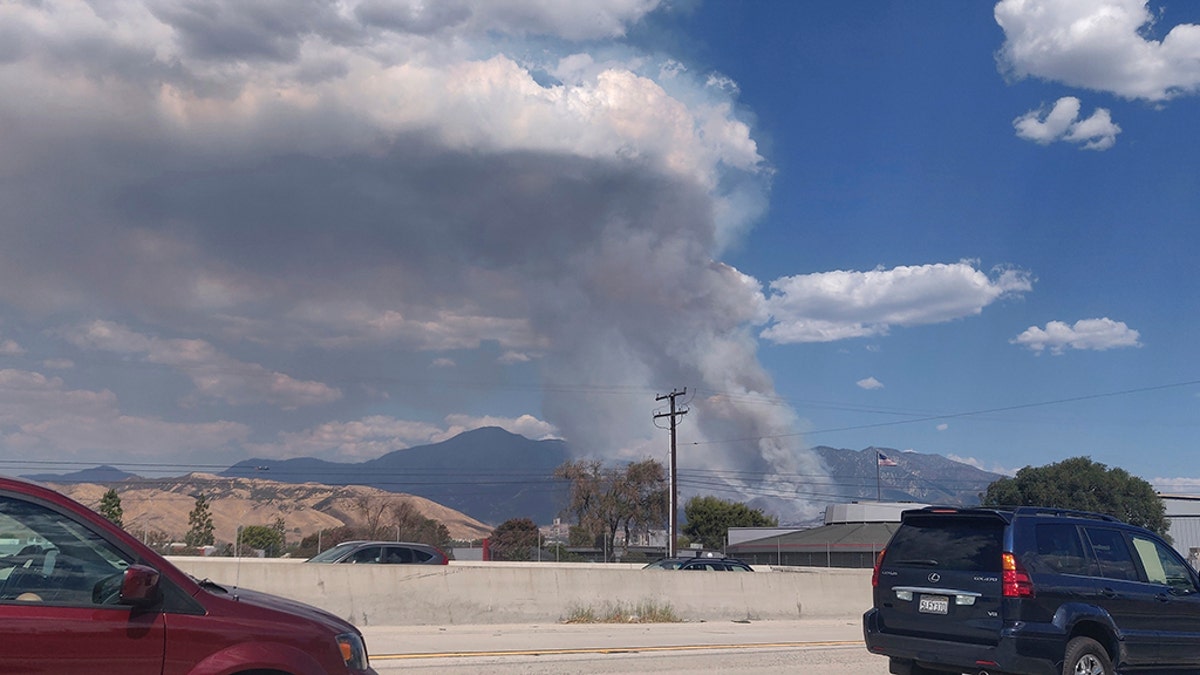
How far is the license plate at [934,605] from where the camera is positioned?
10297 millimetres

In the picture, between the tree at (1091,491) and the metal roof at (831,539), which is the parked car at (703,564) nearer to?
the metal roof at (831,539)

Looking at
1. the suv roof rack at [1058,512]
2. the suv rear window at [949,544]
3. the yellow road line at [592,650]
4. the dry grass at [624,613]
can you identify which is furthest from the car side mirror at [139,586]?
the dry grass at [624,613]

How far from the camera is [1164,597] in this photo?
11109mm

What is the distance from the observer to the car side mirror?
210 inches

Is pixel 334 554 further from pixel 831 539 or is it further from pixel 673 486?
pixel 831 539

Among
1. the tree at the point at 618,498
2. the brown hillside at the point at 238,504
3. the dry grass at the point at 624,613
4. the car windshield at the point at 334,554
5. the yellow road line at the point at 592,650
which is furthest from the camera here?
the brown hillside at the point at 238,504

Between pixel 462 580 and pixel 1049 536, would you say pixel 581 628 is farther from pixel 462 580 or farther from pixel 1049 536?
pixel 1049 536

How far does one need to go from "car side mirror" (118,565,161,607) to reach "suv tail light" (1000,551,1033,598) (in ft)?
25.2

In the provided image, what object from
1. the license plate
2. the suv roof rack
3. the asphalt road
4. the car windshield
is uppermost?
the suv roof rack

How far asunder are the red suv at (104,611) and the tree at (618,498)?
104525 mm

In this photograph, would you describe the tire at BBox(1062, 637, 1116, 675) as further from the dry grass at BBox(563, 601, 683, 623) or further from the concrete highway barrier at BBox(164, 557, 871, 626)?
the dry grass at BBox(563, 601, 683, 623)

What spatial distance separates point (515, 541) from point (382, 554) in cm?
6597

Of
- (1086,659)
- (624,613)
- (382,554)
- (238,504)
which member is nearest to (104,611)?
(1086,659)

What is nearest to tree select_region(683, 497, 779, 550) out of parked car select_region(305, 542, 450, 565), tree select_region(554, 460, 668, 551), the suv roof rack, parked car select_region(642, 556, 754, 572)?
tree select_region(554, 460, 668, 551)
